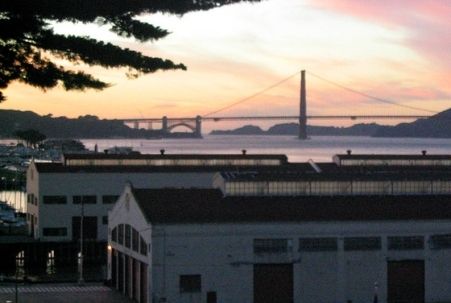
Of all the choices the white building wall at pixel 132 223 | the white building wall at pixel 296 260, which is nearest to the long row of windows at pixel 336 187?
the white building wall at pixel 132 223

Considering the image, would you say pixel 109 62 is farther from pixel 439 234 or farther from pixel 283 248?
pixel 439 234

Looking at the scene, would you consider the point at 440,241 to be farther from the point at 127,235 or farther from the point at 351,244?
the point at 127,235

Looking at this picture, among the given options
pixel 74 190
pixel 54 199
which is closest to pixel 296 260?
pixel 74 190

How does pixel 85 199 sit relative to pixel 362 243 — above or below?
above

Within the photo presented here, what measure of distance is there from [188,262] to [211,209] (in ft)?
10.1

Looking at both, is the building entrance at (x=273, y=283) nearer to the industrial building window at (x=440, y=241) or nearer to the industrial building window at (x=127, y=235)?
the industrial building window at (x=440, y=241)

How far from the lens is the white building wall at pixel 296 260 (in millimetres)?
38031

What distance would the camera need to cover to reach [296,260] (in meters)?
39.1

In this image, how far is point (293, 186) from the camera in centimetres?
4459

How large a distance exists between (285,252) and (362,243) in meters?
3.30

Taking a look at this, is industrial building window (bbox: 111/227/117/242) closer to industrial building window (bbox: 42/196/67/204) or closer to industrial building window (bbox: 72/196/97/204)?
industrial building window (bbox: 72/196/97/204)

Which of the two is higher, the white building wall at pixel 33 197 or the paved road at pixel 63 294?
the white building wall at pixel 33 197

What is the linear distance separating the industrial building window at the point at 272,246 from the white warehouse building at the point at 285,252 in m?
0.04

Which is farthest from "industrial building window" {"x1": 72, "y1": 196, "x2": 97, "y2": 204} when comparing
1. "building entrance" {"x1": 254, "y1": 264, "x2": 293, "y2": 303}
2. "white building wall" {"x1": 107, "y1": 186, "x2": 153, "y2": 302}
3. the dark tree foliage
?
the dark tree foliage
